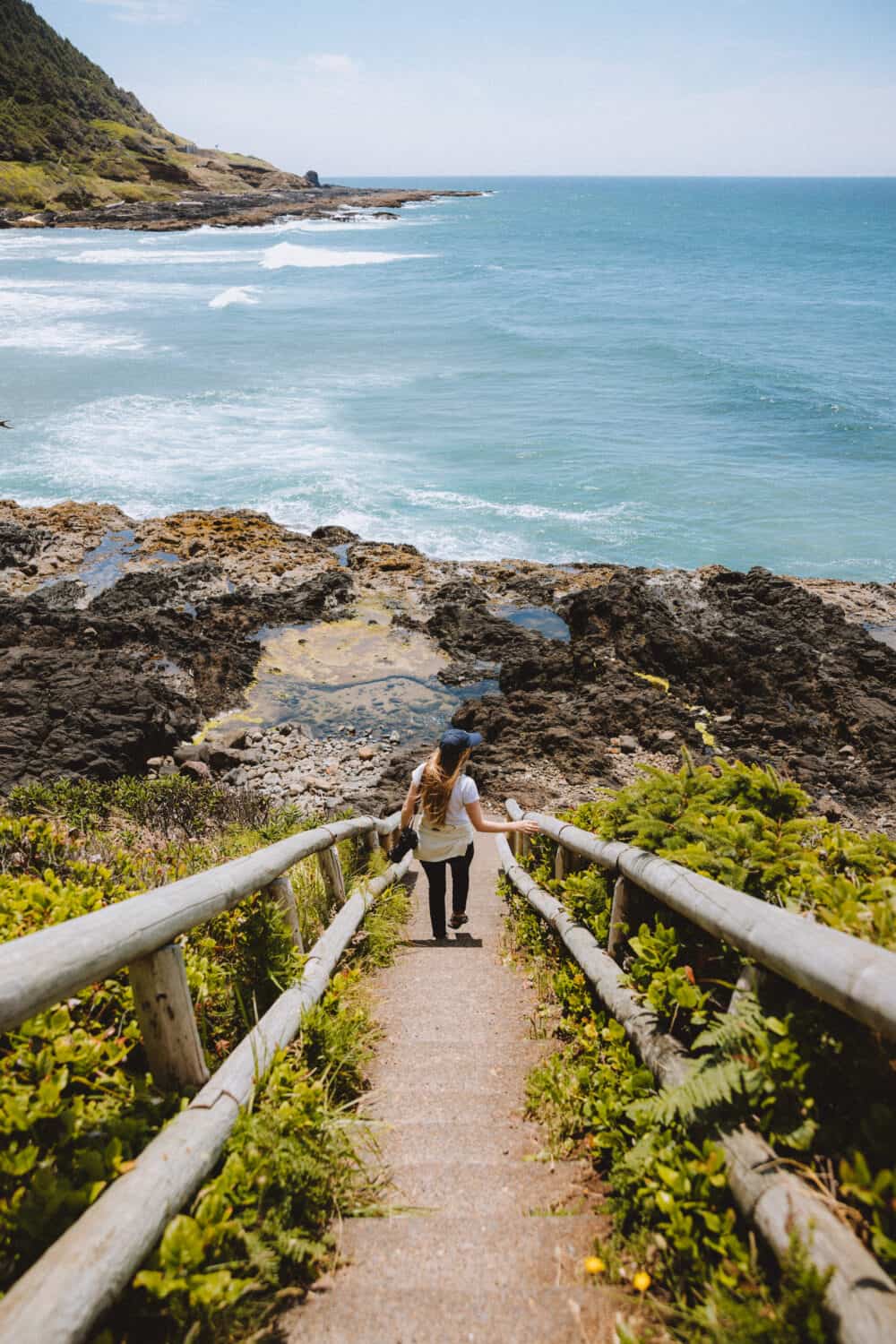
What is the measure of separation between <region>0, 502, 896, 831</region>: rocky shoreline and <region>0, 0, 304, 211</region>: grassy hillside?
10506 cm

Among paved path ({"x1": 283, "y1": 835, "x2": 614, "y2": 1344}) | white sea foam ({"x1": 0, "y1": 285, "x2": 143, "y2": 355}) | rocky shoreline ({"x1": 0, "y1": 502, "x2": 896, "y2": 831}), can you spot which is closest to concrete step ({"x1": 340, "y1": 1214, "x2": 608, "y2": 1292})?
paved path ({"x1": 283, "y1": 835, "x2": 614, "y2": 1344})

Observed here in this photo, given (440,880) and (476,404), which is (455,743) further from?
(476,404)

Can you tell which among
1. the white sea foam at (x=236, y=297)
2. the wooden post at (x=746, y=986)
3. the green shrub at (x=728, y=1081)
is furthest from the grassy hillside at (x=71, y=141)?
the wooden post at (x=746, y=986)

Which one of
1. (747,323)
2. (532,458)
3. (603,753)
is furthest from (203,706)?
(747,323)

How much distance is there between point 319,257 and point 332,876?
92445 mm

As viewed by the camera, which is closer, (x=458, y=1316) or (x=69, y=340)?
(x=458, y=1316)

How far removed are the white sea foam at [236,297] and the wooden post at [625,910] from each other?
61196 mm

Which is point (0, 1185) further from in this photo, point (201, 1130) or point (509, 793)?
point (509, 793)

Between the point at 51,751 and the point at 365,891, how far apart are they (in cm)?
762

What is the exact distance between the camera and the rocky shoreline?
1268 cm

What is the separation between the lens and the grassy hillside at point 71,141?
100562 millimetres

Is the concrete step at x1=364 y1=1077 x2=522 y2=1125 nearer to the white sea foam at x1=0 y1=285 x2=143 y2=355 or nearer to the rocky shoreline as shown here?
the rocky shoreline

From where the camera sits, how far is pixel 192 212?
10819 centimetres

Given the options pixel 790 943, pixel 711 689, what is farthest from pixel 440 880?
pixel 711 689
